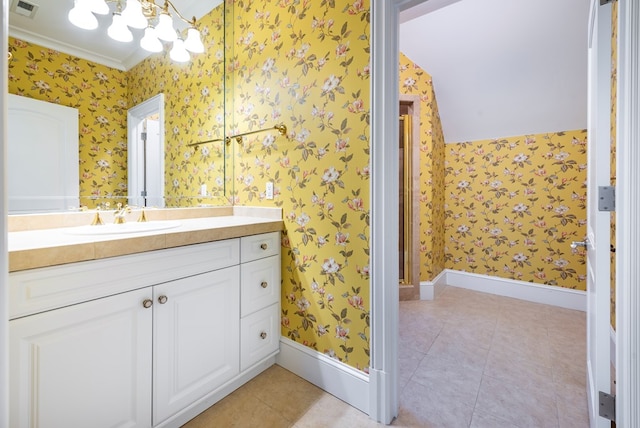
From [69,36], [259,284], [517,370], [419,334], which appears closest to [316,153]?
[259,284]

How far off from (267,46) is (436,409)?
7.15ft

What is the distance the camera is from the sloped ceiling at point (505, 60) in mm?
2178

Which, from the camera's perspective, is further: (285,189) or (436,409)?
(285,189)

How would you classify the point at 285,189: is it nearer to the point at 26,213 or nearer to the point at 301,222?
the point at 301,222

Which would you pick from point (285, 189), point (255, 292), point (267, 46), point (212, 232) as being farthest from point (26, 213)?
point (267, 46)

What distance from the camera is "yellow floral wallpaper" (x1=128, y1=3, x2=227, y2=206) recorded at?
177cm

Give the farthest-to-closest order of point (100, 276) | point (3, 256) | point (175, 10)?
point (175, 10)
point (100, 276)
point (3, 256)

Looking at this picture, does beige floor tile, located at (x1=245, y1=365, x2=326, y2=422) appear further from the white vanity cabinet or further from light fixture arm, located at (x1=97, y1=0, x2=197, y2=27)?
light fixture arm, located at (x1=97, y1=0, x2=197, y2=27)

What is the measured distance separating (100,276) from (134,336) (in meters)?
0.26

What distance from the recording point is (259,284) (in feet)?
5.21

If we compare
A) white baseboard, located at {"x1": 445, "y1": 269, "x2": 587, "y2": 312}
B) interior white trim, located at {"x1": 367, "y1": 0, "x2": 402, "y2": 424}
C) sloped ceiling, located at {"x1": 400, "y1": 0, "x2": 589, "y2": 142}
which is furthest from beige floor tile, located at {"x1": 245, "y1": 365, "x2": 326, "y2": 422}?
white baseboard, located at {"x1": 445, "y1": 269, "x2": 587, "y2": 312}

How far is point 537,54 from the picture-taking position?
2.41m

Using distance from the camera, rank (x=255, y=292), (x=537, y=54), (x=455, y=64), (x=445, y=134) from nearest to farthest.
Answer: (x=255, y=292), (x=537, y=54), (x=455, y=64), (x=445, y=134)

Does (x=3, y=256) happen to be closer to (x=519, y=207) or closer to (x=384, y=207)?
(x=384, y=207)
